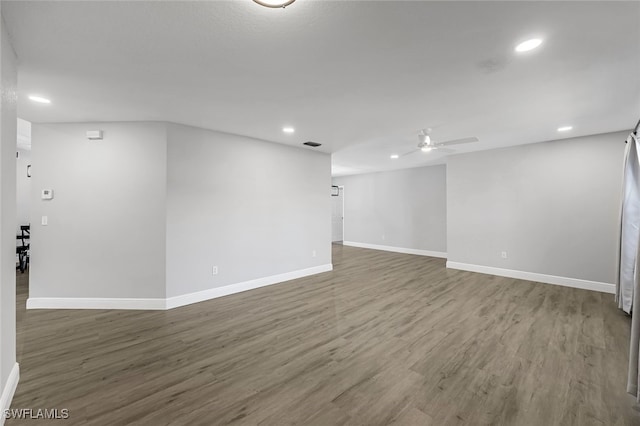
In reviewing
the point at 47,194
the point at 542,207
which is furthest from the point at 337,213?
the point at 47,194

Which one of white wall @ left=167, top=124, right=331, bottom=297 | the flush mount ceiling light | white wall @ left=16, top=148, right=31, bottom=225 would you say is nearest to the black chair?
white wall @ left=16, top=148, right=31, bottom=225

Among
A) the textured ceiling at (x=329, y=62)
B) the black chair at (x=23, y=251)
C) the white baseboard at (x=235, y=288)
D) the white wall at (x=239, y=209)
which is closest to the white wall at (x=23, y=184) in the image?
the black chair at (x=23, y=251)

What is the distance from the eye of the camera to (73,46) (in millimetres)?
1903

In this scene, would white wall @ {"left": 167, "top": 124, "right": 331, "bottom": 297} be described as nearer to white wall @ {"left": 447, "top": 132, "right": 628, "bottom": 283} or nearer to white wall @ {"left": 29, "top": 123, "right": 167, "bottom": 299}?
white wall @ {"left": 29, "top": 123, "right": 167, "bottom": 299}

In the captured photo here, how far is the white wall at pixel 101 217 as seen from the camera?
3.59 metres

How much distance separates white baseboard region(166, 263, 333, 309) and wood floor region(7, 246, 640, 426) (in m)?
0.15

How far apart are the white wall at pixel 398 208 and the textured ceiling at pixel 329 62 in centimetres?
383

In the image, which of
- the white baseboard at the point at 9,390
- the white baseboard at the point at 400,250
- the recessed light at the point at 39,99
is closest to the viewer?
the white baseboard at the point at 9,390

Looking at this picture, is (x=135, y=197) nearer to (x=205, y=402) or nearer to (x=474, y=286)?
(x=205, y=402)

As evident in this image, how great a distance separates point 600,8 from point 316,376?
3066mm

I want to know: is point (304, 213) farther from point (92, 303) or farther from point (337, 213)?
point (337, 213)

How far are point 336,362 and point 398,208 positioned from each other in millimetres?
6393

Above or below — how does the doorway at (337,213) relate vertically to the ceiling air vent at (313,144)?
below

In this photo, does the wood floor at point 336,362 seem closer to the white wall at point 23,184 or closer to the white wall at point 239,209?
the white wall at point 239,209
